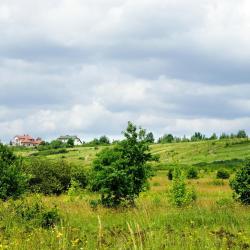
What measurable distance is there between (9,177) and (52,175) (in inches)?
807

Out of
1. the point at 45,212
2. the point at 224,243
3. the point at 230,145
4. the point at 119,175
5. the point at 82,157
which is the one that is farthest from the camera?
the point at 82,157

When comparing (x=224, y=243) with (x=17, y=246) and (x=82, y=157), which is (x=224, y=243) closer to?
(x=17, y=246)

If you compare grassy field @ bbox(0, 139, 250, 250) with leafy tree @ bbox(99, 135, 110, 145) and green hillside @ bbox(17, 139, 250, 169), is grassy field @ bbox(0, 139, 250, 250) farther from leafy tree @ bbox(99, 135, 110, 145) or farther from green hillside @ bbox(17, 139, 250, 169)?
leafy tree @ bbox(99, 135, 110, 145)

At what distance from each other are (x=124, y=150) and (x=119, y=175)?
138cm

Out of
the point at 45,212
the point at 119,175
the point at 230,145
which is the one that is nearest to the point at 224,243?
the point at 45,212

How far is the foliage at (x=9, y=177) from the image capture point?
864 inches

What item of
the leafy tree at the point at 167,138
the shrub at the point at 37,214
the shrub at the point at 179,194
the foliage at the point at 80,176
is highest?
the leafy tree at the point at 167,138

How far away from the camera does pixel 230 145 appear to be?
9388 centimetres

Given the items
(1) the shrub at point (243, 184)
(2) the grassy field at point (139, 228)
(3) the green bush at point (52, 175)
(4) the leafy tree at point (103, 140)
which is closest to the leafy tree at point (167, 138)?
(4) the leafy tree at point (103, 140)

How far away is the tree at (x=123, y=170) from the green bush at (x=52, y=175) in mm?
19042

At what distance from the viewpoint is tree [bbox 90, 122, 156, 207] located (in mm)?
22031

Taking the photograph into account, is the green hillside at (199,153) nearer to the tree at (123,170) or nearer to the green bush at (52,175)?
the green bush at (52,175)

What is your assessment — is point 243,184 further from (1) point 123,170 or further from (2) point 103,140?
(2) point 103,140

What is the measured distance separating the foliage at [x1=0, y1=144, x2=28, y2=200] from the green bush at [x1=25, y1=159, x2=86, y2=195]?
17.9 metres
